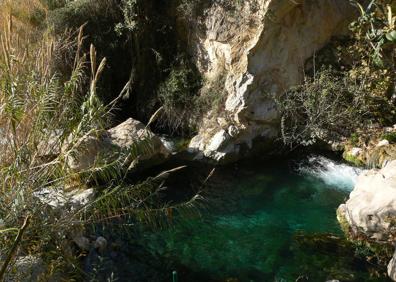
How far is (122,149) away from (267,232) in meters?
3.85

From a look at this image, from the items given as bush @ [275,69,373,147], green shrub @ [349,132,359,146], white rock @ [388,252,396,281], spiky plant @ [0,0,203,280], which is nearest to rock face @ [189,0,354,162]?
bush @ [275,69,373,147]

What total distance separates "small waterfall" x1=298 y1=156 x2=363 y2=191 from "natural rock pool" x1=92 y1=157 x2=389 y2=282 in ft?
0.07

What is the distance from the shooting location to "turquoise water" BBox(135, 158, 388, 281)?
7129 millimetres

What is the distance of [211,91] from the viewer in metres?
11.3

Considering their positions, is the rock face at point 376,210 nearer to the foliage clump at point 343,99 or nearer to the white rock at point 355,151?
the white rock at point 355,151

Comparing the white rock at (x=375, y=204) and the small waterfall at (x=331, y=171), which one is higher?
the white rock at (x=375, y=204)

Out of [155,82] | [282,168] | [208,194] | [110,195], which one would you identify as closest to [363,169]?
[282,168]

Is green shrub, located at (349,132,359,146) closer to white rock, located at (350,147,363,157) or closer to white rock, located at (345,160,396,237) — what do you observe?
white rock, located at (350,147,363,157)

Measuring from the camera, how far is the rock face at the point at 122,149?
16.6 feet

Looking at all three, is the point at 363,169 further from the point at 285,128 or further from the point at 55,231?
the point at 55,231

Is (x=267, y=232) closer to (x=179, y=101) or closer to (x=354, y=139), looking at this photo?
(x=354, y=139)

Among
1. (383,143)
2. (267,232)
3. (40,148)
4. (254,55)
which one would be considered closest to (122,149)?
(40,148)

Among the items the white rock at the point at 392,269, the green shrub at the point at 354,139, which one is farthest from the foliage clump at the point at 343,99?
the white rock at the point at 392,269

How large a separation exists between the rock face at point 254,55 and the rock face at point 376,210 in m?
3.45
